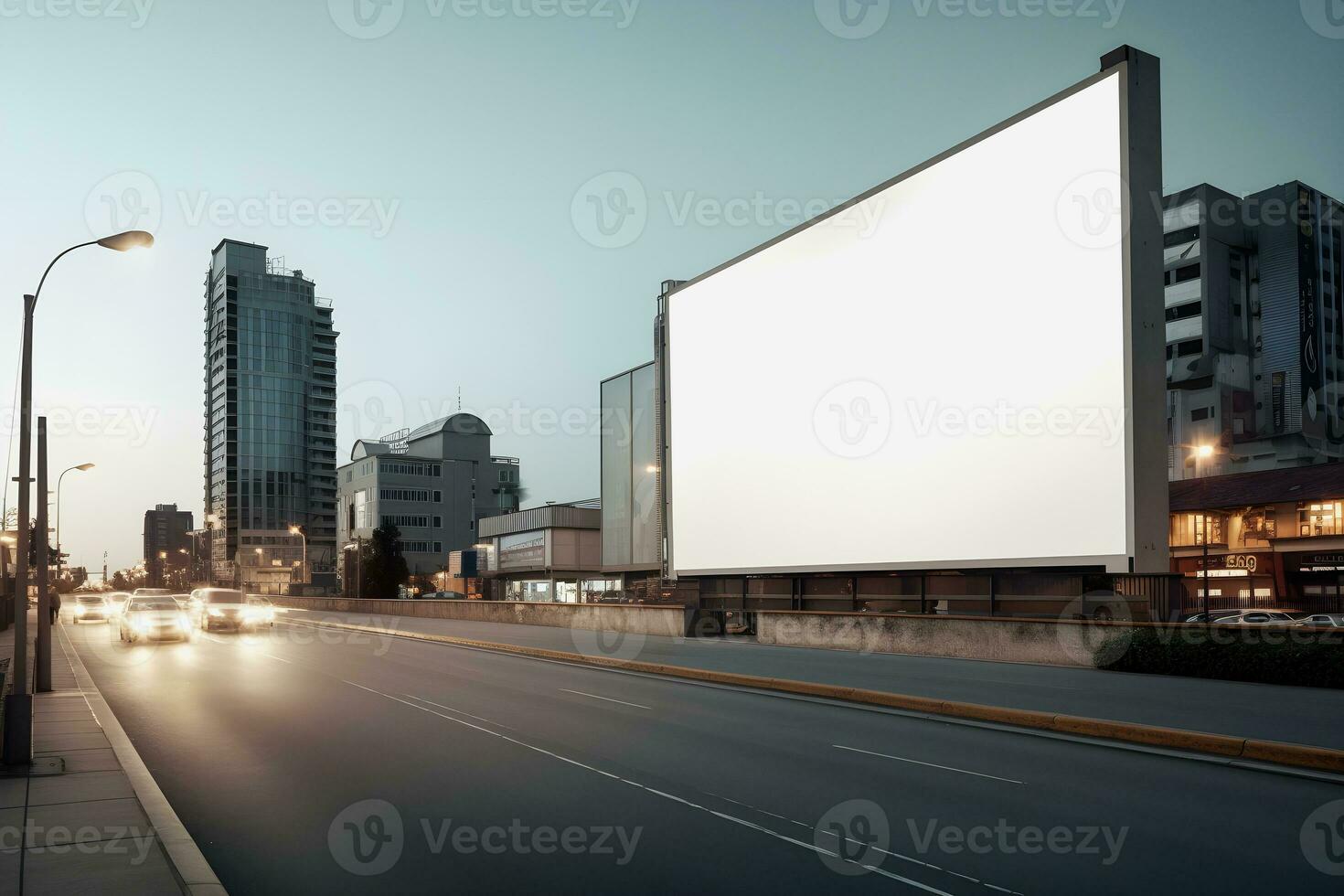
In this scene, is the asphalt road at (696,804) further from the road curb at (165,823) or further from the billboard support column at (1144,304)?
the billboard support column at (1144,304)

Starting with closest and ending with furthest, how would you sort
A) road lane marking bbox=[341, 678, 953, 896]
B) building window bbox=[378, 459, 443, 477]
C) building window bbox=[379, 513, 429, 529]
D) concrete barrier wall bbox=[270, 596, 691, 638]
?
road lane marking bbox=[341, 678, 953, 896] → concrete barrier wall bbox=[270, 596, 691, 638] → building window bbox=[379, 513, 429, 529] → building window bbox=[378, 459, 443, 477]

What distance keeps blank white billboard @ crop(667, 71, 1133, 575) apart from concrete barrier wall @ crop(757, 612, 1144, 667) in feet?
4.85

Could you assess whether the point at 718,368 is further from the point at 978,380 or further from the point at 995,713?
the point at 995,713

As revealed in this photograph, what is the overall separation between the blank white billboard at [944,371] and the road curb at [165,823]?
19051 mm

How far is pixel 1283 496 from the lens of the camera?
6034 cm

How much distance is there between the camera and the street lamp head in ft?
51.2

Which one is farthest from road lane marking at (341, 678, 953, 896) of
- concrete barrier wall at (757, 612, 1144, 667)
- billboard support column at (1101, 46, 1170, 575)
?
billboard support column at (1101, 46, 1170, 575)

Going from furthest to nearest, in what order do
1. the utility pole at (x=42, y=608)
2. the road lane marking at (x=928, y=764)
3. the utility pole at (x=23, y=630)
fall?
the utility pole at (x=42, y=608)
the utility pole at (x=23, y=630)
the road lane marking at (x=928, y=764)

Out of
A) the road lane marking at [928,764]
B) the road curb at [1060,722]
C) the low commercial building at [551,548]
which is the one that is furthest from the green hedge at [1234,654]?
the low commercial building at [551,548]

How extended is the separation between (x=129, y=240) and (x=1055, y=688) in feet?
57.6

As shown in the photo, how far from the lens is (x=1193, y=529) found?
66562mm

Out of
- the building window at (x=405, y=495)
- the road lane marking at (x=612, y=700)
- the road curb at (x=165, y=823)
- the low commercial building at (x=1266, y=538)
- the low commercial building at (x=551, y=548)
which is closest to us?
the road curb at (x=165, y=823)

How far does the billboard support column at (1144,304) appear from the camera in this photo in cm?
2173

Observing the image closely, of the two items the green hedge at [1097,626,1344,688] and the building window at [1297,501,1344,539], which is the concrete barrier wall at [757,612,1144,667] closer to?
the green hedge at [1097,626,1344,688]
